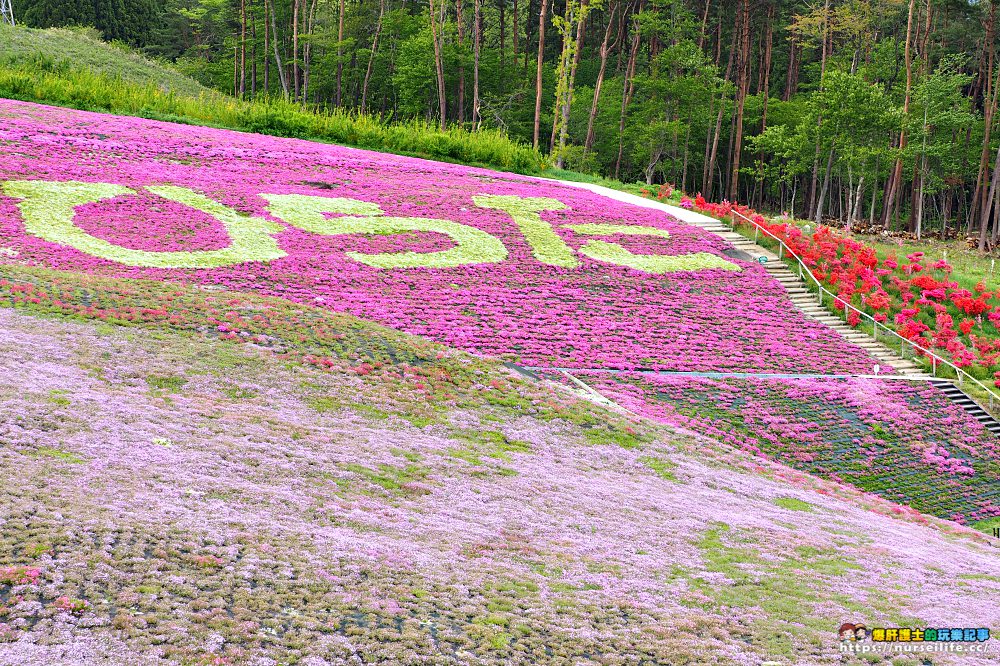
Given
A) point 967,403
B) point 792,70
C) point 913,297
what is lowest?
point 967,403

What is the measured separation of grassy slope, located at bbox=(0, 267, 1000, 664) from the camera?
871cm

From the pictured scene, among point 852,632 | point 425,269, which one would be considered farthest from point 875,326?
point 852,632

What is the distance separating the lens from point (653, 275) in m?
28.9

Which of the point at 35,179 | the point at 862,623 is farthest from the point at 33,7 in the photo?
the point at 862,623

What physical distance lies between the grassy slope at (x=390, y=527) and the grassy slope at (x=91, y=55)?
33.7 m

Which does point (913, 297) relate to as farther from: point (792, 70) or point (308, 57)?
point (308, 57)

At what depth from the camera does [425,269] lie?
1050 inches

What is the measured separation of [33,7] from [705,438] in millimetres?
70301

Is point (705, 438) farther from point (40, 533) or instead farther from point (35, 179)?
point (35, 179)

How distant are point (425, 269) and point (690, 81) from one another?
1399 inches

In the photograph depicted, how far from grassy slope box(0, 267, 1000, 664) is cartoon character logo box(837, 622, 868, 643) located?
0.43 ft

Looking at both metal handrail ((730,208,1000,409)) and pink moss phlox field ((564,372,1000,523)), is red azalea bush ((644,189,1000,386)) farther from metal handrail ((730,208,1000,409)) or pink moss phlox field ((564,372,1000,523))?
pink moss phlox field ((564,372,1000,523))

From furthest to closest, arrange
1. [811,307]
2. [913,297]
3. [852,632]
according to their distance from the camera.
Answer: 1. [913,297]
2. [811,307]
3. [852,632]

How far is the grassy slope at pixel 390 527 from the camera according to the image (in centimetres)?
871
